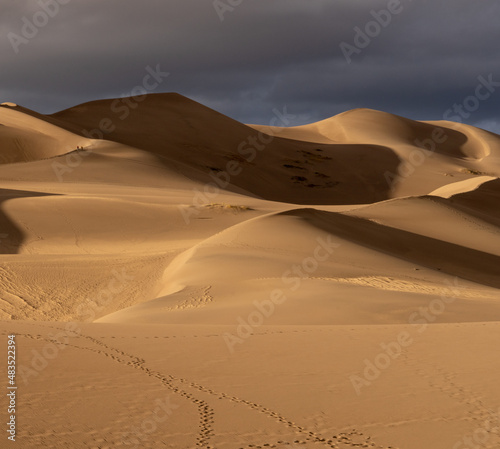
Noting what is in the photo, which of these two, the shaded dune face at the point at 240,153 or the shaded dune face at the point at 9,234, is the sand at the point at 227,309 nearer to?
the shaded dune face at the point at 9,234

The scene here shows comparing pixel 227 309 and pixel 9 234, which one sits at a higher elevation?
pixel 9 234

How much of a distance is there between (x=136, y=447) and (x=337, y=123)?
228 feet

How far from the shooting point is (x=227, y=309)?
38.0 feet

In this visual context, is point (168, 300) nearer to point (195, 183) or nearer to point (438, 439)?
point (438, 439)

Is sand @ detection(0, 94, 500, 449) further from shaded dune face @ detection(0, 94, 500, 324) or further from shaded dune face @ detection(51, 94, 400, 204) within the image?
shaded dune face @ detection(51, 94, 400, 204)

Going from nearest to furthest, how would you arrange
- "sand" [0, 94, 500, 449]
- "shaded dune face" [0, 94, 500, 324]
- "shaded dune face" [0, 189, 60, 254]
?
"sand" [0, 94, 500, 449], "shaded dune face" [0, 94, 500, 324], "shaded dune face" [0, 189, 60, 254]

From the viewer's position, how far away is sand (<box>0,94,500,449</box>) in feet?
17.3

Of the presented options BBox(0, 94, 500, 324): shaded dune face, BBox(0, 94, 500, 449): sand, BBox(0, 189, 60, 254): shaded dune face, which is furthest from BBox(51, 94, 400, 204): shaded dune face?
BBox(0, 189, 60, 254): shaded dune face

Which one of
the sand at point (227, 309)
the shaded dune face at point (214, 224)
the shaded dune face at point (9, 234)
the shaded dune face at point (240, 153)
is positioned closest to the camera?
the sand at point (227, 309)

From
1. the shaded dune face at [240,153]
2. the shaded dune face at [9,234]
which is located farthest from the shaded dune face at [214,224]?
the shaded dune face at [240,153]

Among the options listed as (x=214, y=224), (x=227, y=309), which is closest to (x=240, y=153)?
(x=214, y=224)

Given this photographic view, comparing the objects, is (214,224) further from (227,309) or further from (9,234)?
(227,309)

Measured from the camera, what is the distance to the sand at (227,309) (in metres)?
5.29

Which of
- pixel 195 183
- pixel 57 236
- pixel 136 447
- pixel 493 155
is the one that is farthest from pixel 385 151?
pixel 136 447
